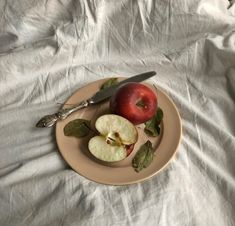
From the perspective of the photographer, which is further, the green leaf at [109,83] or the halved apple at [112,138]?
the green leaf at [109,83]

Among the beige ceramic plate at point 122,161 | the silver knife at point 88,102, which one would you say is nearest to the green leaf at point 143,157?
the beige ceramic plate at point 122,161

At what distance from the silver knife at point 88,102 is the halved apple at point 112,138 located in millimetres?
62

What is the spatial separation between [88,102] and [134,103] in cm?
9

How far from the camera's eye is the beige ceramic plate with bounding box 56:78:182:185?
557 mm

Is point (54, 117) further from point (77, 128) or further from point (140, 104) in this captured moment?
point (140, 104)

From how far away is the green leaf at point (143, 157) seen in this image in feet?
1.85

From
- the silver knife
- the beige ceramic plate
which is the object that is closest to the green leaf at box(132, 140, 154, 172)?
the beige ceramic plate

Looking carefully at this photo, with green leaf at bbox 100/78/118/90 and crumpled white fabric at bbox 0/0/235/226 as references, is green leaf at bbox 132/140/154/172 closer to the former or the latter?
crumpled white fabric at bbox 0/0/235/226

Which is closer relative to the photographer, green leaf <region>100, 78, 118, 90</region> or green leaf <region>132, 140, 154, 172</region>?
green leaf <region>132, 140, 154, 172</region>

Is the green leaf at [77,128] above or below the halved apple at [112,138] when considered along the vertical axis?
below

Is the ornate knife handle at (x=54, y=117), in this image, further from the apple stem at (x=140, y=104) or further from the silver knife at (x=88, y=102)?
the apple stem at (x=140, y=104)

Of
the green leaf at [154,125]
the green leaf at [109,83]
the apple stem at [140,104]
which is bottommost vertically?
the green leaf at [154,125]

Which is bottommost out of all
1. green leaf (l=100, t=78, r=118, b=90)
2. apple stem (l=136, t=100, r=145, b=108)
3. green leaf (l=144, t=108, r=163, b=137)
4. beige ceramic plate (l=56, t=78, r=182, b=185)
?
beige ceramic plate (l=56, t=78, r=182, b=185)

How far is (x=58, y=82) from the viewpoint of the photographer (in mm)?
707
